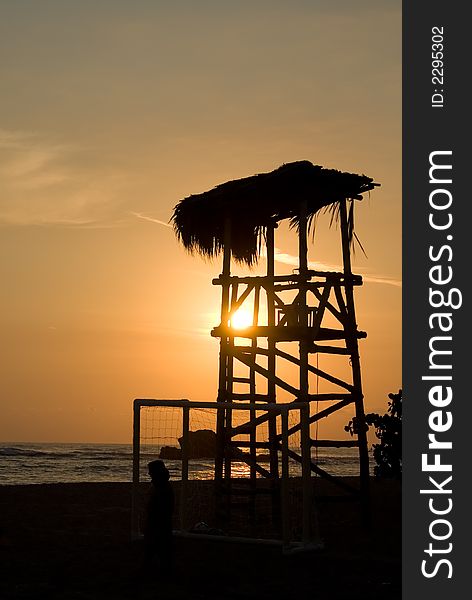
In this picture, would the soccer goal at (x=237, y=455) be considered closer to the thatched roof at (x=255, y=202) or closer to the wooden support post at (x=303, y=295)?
the wooden support post at (x=303, y=295)

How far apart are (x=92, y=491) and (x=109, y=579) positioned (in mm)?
15693

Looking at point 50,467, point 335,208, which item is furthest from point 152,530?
point 50,467

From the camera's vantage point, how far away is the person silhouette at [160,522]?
13.5 metres

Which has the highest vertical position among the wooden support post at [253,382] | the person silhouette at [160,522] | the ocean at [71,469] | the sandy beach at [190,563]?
the wooden support post at [253,382]

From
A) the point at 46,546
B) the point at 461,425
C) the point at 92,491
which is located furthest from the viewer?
the point at 92,491

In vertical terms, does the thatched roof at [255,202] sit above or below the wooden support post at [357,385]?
above

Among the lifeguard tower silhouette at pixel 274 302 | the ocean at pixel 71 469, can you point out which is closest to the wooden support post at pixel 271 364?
the lifeguard tower silhouette at pixel 274 302

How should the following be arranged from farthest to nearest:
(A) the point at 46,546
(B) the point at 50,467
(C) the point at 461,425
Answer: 1. (B) the point at 50,467
2. (A) the point at 46,546
3. (C) the point at 461,425

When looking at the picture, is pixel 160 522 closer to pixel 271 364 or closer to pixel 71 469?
pixel 271 364

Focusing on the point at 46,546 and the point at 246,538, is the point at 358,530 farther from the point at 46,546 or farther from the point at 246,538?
the point at 46,546

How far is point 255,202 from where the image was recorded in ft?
66.3

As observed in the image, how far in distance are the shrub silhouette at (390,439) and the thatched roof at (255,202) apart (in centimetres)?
497

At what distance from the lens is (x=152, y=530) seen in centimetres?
1352

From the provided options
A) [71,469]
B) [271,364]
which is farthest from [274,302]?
[71,469]
